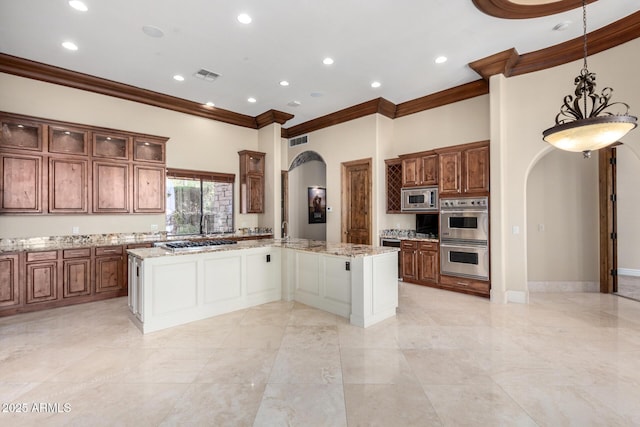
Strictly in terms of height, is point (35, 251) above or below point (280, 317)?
above

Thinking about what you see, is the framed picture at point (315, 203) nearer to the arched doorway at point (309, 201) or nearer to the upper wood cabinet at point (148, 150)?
the arched doorway at point (309, 201)

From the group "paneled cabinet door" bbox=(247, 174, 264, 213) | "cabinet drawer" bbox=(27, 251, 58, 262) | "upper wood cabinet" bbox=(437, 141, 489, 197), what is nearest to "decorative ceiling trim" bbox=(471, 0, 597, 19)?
"upper wood cabinet" bbox=(437, 141, 489, 197)

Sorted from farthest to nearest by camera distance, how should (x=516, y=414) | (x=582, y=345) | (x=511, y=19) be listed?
(x=511, y=19) → (x=582, y=345) → (x=516, y=414)

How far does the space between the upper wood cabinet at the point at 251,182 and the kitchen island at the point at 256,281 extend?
7.38ft

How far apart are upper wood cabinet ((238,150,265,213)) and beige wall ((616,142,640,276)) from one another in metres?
7.38

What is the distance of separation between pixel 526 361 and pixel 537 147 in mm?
3061

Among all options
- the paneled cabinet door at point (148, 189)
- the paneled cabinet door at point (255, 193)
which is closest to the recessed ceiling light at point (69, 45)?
the paneled cabinet door at point (148, 189)

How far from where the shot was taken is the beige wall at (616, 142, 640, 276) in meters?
5.98

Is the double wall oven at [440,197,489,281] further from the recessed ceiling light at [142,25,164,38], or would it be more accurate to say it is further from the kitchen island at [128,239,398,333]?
the recessed ceiling light at [142,25,164,38]

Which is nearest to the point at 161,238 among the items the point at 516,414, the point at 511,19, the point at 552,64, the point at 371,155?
the point at 371,155

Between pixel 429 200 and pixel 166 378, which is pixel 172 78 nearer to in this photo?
pixel 166 378

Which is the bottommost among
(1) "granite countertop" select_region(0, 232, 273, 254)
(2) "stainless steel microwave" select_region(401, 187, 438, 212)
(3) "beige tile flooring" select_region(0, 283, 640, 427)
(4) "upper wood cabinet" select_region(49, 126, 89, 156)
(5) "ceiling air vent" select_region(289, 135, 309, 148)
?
(3) "beige tile flooring" select_region(0, 283, 640, 427)

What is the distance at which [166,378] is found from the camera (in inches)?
99.7

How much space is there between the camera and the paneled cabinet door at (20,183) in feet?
13.5
